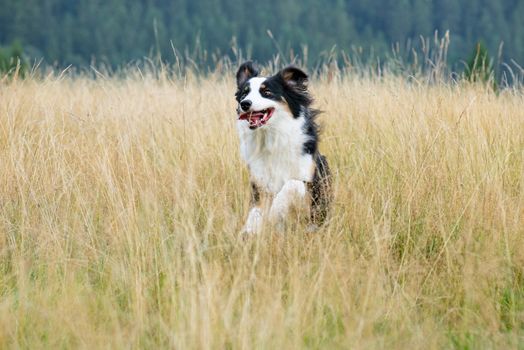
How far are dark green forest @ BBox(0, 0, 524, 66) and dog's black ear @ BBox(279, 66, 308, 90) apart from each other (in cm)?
6122

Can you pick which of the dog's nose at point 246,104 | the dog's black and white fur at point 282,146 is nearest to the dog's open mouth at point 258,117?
the dog's black and white fur at point 282,146

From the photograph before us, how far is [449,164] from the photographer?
182 inches

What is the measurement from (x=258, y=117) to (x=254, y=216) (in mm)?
673

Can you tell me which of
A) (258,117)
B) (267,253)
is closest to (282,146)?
(258,117)

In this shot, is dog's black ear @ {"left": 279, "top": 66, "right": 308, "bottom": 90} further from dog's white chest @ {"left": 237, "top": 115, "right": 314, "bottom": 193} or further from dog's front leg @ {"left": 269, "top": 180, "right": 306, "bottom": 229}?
dog's front leg @ {"left": 269, "top": 180, "right": 306, "bottom": 229}

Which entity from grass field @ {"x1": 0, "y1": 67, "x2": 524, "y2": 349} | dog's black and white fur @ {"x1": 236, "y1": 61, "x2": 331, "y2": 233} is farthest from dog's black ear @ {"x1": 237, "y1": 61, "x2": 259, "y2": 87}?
grass field @ {"x1": 0, "y1": 67, "x2": 524, "y2": 349}

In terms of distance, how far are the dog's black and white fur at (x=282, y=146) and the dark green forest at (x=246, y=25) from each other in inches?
2414

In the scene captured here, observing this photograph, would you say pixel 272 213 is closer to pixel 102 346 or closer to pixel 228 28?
pixel 102 346

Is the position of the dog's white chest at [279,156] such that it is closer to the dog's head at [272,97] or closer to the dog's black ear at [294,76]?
the dog's head at [272,97]

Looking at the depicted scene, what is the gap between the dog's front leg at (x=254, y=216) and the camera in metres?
3.89

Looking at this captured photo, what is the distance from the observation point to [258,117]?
4531 mm

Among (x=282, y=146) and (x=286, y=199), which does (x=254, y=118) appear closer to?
(x=282, y=146)

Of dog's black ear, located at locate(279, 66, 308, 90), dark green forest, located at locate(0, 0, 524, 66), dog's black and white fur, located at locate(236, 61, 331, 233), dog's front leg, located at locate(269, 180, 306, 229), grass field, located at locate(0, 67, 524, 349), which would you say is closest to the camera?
grass field, located at locate(0, 67, 524, 349)

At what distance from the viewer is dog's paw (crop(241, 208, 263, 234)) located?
3.85 metres
